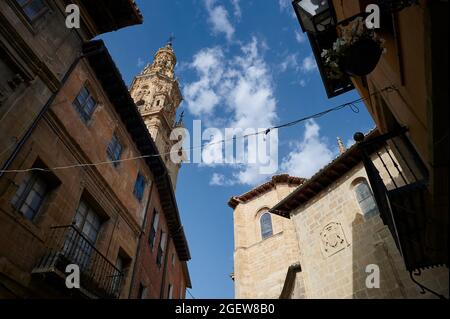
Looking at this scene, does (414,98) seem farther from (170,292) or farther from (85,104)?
(170,292)

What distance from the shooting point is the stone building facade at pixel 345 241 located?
32.5 feet

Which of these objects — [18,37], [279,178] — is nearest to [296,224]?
[279,178]

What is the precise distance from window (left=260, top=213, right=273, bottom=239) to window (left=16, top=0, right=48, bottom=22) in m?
17.6

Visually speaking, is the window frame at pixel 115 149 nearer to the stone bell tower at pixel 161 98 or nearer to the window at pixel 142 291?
the window at pixel 142 291

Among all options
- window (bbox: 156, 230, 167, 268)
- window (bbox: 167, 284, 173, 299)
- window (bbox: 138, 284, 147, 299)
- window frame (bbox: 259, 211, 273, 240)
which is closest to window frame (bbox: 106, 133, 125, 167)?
window (bbox: 138, 284, 147, 299)

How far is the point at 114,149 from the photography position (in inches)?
476

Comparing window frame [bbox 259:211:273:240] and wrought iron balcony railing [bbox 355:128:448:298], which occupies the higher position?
window frame [bbox 259:211:273:240]

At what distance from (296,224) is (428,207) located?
983 centimetres

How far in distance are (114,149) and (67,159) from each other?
2.94 metres

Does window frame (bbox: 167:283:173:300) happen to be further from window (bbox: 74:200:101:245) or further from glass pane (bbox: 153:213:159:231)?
window (bbox: 74:200:101:245)

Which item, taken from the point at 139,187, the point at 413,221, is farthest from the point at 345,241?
the point at 139,187

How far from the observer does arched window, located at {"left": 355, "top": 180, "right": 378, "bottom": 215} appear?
11.9 metres
